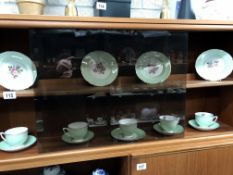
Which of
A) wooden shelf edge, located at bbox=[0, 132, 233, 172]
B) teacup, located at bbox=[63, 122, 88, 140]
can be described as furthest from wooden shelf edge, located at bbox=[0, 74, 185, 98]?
wooden shelf edge, located at bbox=[0, 132, 233, 172]

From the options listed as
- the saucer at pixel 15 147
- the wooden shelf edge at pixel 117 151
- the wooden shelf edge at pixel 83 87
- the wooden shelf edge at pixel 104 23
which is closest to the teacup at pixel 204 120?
the wooden shelf edge at pixel 117 151

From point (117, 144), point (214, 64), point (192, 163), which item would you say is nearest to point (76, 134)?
point (117, 144)

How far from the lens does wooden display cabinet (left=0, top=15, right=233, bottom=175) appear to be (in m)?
0.93

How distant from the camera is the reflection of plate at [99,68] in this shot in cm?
113

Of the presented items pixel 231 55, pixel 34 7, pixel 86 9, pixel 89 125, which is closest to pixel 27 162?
pixel 89 125

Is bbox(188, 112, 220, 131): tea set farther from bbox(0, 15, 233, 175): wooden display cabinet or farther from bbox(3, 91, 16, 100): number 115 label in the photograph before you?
bbox(3, 91, 16, 100): number 115 label

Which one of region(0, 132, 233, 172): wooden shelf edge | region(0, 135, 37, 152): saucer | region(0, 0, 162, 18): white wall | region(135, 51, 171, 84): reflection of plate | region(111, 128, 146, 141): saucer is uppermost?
region(0, 0, 162, 18): white wall

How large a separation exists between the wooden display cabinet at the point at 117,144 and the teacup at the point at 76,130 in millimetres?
68

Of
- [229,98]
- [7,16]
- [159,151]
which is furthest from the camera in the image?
[229,98]

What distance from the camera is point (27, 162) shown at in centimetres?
96

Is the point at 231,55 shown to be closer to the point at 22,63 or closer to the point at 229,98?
the point at 229,98

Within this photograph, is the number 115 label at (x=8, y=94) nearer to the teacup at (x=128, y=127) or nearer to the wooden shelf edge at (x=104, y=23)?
the wooden shelf edge at (x=104, y=23)

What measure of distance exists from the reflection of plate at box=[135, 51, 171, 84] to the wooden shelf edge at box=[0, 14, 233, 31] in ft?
0.76

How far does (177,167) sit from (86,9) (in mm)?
928
